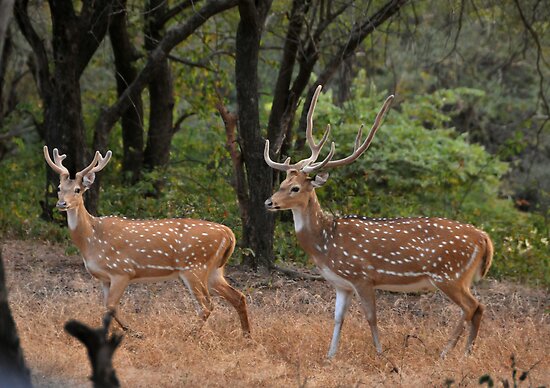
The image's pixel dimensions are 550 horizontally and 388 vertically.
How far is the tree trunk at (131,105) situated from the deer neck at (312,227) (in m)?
5.80

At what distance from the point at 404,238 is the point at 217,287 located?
177cm

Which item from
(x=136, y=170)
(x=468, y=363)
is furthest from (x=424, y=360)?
(x=136, y=170)

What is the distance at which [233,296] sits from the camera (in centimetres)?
854

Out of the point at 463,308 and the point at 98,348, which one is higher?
the point at 98,348

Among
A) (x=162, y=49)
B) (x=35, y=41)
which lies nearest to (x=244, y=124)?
(x=162, y=49)

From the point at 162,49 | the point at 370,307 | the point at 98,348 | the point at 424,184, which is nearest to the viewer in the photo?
the point at 98,348

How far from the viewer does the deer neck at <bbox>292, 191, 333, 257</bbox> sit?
8383 mm

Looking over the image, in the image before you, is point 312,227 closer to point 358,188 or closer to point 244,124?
point 244,124

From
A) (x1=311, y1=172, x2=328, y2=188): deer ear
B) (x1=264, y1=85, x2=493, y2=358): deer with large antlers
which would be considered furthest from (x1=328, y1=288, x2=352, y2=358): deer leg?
(x1=311, y1=172, x2=328, y2=188): deer ear

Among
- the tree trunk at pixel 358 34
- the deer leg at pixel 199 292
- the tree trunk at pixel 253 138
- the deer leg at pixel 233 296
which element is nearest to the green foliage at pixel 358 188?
the tree trunk at pixel 253 138

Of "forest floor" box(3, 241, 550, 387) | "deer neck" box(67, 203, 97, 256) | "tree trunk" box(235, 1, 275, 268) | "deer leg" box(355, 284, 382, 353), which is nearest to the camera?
"forest floor" box(3, 241, 550, 387)

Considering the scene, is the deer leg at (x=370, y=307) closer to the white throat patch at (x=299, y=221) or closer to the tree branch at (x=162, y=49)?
the white throat patch at (x=299, y=221)

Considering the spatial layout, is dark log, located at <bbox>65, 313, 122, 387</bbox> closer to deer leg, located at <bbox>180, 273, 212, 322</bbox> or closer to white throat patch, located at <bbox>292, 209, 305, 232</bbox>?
deer leg, located at <bbox>180, 273, 212, 322</bbox>

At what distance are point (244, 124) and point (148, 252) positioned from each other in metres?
2.51
